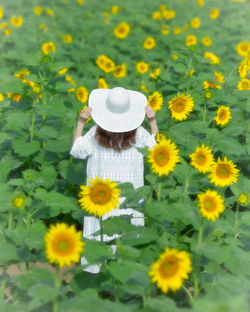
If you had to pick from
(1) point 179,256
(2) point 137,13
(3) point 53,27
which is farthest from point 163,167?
(2) point 137,13

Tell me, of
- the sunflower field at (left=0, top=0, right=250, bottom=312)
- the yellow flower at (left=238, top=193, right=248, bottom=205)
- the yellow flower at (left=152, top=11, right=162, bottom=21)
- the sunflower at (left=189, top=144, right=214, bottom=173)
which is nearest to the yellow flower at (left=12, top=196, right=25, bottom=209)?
the sunflower field at (left=0, top=0, right=250, bottom=312)

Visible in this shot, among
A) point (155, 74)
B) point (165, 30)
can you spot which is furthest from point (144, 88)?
point (165, 30)

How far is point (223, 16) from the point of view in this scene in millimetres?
8961

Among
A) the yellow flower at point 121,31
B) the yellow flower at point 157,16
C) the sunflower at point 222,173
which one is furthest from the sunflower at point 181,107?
the yellow flower at point 157,16

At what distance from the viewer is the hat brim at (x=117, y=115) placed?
2.84 metres

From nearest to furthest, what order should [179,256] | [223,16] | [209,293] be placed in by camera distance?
[179,256] → [209,293] → [223,16]

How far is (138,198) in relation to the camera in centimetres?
260

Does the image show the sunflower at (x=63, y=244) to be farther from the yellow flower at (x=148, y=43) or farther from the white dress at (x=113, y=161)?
the yellow flower at (x=148, y=43)

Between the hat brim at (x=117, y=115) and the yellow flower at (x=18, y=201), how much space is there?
2.11ft

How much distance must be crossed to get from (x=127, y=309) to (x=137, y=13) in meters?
6.66

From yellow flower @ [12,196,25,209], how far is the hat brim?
2.11 feet

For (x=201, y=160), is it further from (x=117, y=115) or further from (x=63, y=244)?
(x=63, y=244)

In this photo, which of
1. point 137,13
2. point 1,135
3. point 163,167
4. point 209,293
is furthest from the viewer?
point 137,13

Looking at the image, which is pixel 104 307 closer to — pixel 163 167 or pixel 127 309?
pixel 127 309
